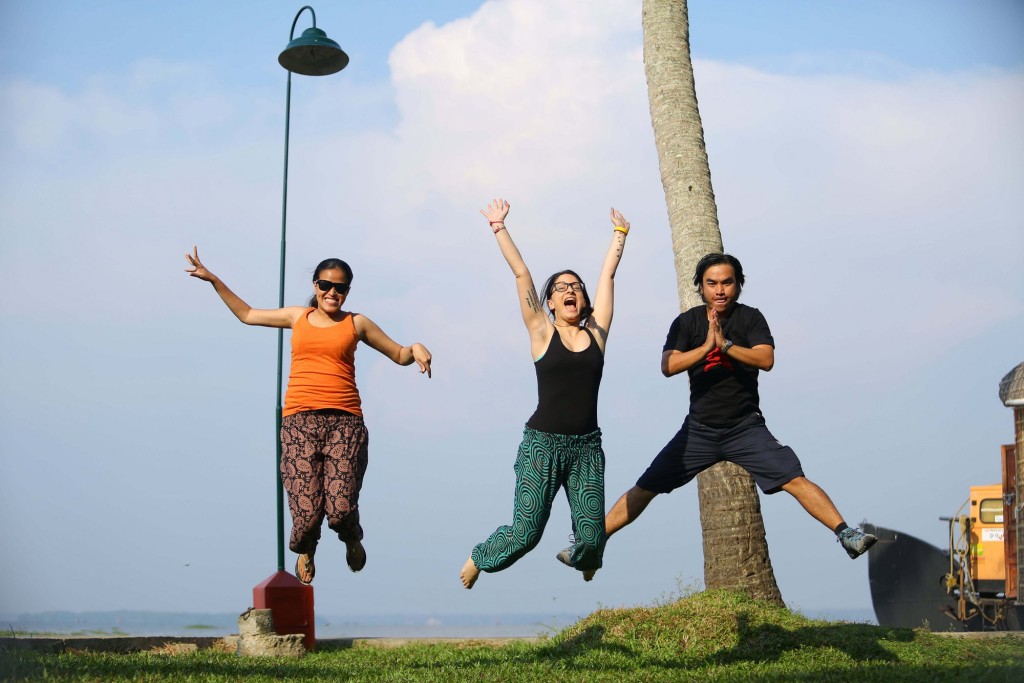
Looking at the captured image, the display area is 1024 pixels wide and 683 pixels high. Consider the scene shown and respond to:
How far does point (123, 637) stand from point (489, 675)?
5.10m

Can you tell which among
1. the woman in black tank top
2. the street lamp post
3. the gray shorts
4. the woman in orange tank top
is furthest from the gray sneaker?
the street lamp post

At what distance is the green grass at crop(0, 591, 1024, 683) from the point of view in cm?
858

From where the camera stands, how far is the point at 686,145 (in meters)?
12.6

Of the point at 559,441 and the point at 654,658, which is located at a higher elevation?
the point at 559,441

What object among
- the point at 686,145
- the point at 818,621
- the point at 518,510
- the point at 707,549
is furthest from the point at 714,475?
the point at 518,510

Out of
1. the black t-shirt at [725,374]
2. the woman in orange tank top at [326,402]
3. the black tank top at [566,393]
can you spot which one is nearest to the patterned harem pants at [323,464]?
the woman in orange tank top at [326,402]

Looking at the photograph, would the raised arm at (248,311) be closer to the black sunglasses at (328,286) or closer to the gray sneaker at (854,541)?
the black sunglasses at (328,286)

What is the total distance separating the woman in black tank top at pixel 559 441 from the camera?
7332mm

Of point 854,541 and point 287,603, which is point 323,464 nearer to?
point 287,603

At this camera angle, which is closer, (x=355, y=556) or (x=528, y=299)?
(x=528, y=299)

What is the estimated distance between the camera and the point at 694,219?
12.2 meters

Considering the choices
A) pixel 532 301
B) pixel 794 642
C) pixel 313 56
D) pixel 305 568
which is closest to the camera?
pixel 532 301

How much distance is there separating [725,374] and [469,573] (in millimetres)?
2312

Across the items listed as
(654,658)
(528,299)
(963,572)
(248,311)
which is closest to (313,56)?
(248,311)
